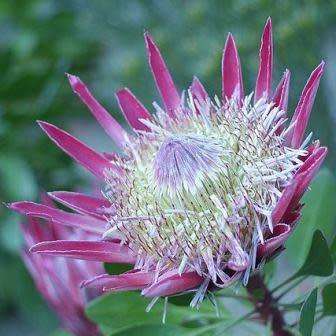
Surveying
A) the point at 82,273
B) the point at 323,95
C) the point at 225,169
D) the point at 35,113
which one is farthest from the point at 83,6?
the point at 225,169

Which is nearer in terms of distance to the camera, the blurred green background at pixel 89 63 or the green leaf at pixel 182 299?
Answer: the green leaf at pixel 182 299

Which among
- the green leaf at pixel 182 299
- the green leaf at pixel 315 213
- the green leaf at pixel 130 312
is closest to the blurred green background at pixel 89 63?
the green leaf at pixel 315 213

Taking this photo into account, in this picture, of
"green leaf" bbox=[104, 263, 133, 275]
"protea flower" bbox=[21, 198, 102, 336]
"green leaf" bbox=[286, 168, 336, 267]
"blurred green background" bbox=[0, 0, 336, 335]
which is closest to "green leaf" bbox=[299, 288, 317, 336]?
"green leaf" bbox=[104, 263, 133, 275]

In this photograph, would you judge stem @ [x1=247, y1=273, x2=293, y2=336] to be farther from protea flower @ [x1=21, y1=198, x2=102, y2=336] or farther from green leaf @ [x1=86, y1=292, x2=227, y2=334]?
protea flower @ [x1=21, y1=198, x2=102, y2=336]

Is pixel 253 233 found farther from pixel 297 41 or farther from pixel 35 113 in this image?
pixel 35 113

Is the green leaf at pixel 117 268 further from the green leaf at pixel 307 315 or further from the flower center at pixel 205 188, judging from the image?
the green leaf at pixel 307 315
